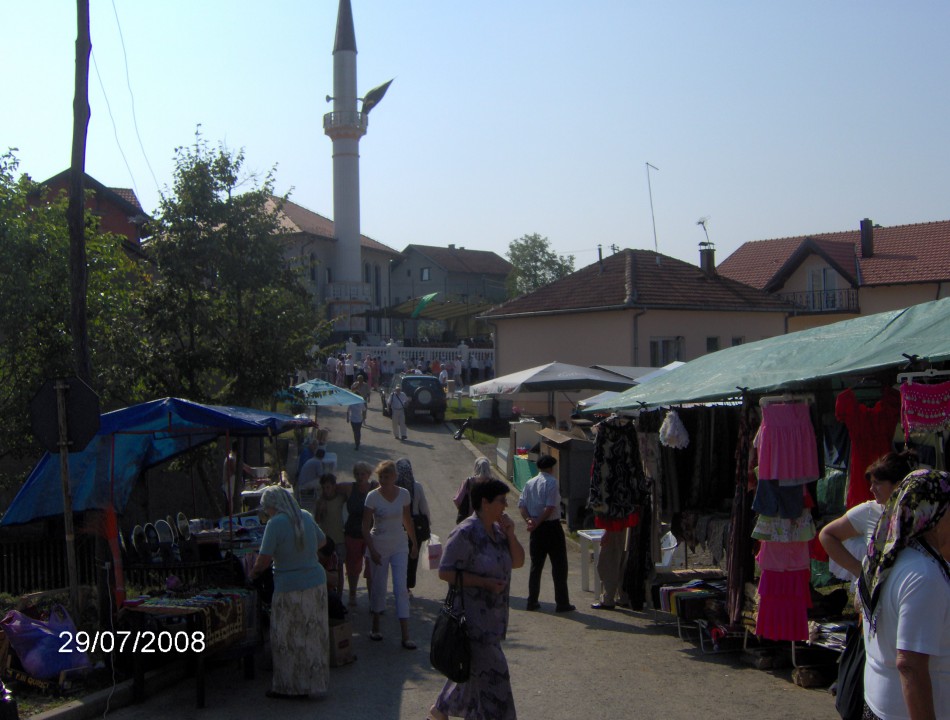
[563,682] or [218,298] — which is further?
[218,298]

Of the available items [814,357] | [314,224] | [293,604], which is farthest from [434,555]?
[314,224]

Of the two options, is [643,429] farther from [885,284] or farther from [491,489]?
[885,284]

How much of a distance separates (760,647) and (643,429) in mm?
2767

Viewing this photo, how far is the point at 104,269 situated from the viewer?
13.5m

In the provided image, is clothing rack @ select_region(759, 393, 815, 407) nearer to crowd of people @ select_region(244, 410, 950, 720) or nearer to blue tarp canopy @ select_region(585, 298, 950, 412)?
blue tarp canopy @ select_region(585, 298, 950, 412)

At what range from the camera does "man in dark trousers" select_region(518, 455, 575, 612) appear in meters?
10.4

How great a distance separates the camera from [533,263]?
3329 inches

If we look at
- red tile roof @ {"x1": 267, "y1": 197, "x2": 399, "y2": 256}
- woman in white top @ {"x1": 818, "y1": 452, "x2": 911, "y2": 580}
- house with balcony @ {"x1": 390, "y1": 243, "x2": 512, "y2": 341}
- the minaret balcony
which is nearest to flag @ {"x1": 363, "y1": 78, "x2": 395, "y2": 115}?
the minaret balcony

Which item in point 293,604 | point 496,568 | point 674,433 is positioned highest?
point 674,433

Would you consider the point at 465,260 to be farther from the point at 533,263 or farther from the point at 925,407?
the point at 925,407

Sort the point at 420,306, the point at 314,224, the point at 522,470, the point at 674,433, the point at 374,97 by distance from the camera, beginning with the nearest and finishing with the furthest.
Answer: the point at 674,433
the point at 522,470
the point at 420,306
the point at 374,97
the point at 314,224

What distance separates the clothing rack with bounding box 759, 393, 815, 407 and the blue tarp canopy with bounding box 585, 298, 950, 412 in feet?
0.24

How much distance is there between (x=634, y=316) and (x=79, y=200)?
24248mm
